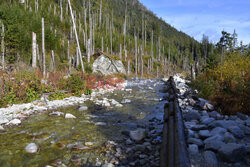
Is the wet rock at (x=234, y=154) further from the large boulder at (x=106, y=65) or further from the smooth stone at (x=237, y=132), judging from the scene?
the large boulder at (x=106, y=65)

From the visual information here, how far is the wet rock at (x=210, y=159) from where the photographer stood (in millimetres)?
1941

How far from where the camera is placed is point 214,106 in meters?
5.16

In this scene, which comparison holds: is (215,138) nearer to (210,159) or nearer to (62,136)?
(210,159)

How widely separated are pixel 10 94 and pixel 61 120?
311 centimetres

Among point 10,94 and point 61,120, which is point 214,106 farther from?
A: point 10,94

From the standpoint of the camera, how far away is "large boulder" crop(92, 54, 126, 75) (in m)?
23.6

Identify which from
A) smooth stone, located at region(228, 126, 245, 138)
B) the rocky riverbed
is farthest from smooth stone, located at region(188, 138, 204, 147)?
smooth stone, located at region(228, 126, 245, 138)

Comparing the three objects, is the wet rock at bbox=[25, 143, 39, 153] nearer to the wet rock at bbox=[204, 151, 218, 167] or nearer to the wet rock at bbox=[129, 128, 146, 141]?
the wet rock at bbox=[129, 128, 146, 141]

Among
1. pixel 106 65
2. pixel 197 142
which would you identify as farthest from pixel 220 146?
pixel 106 65

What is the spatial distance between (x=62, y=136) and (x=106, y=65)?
21.6 meters

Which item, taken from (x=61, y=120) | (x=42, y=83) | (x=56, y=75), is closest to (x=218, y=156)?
(x=61, y=120)

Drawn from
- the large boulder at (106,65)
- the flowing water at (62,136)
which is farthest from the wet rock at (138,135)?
the large boulder at (106,65)

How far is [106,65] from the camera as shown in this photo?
24.6 m

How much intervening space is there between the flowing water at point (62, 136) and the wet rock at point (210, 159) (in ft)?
5.11
